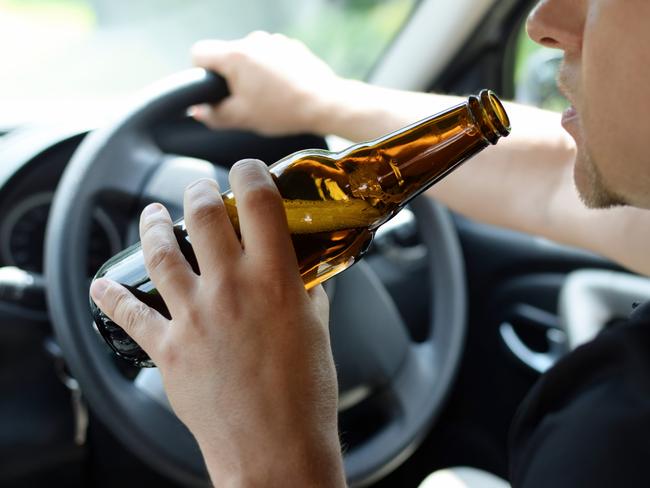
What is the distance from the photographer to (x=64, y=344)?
1.01m

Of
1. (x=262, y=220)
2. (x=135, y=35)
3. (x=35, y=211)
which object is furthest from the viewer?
(x=135, y=35)

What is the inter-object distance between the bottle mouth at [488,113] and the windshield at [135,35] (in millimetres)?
984

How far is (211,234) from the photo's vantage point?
0.68 meters

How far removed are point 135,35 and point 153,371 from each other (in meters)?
1.10

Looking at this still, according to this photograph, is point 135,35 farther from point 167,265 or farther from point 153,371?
point 167,265

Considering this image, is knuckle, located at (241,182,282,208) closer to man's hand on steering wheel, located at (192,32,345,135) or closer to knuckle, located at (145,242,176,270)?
knuckle, located at (145,242,176,270)

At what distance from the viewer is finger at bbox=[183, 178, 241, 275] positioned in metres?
0.68

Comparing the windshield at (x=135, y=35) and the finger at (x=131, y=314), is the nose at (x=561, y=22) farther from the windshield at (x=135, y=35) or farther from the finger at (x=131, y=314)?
the windshield at (x=135, y=35)

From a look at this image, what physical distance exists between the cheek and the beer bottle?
11cm

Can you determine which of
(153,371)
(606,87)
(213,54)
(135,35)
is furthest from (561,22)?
(135,35)

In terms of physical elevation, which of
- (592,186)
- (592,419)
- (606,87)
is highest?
(606,87)

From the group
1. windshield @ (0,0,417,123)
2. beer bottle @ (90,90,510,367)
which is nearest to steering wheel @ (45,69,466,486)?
beer bottle @ (90,90,510,367)

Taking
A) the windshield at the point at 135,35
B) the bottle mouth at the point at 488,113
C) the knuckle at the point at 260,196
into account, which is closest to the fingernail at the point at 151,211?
the knuckle at the point at 260,196

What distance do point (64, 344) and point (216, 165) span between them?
43 cm
